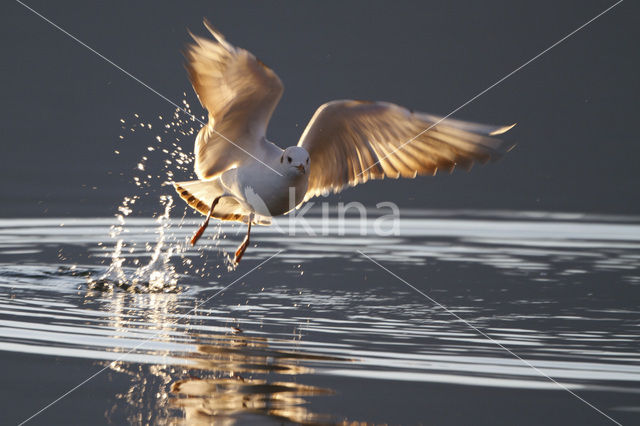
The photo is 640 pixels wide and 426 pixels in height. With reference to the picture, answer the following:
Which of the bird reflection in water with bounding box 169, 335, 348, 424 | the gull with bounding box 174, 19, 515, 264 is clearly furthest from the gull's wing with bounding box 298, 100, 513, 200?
the bird reflection in water with bounding box 169, 335, 348, 424

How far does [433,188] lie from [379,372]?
10837 millimetres

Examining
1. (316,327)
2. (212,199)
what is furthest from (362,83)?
(316,327)

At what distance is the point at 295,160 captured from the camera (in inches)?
313

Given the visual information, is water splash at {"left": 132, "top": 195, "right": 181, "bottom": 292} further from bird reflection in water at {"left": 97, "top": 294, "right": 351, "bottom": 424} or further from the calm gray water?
bird reflection in water at {"left": 97, "top": 294, "right": 351, "bottom": 424}

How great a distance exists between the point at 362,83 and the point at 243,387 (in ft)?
73.4

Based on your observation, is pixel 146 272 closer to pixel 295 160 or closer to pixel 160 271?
pixel 160 271

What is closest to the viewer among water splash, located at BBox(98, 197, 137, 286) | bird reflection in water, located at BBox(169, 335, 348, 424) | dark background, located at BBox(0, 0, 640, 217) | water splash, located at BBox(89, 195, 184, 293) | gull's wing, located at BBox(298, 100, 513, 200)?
bird reflection in water, located at BBox(169, 335, 348, 424)

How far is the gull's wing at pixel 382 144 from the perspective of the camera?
780cm

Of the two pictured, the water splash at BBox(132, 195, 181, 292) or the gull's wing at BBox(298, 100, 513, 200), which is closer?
the gull's wing at BBox(298, 100, 513, 200)

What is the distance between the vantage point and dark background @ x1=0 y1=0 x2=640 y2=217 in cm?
1563

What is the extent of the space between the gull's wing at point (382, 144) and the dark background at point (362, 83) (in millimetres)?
4342

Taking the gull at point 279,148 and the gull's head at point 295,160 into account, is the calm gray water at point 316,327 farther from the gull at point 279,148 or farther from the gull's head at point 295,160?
the gull's head at point 295,160

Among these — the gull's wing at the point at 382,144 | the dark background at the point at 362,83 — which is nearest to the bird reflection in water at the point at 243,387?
the gull's wing at the point at 382,144

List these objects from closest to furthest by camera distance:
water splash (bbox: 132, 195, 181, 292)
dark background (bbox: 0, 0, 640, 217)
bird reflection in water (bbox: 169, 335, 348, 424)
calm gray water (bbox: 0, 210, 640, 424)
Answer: bird reflection in water (bbox: 169, 335, 348, 424)
calm gray water (bbox: 0, 210, 640, 424)
water splash (bbox: 132, 195, 181, 292)
dark background (bbox: 0, 0, 640, 217)
